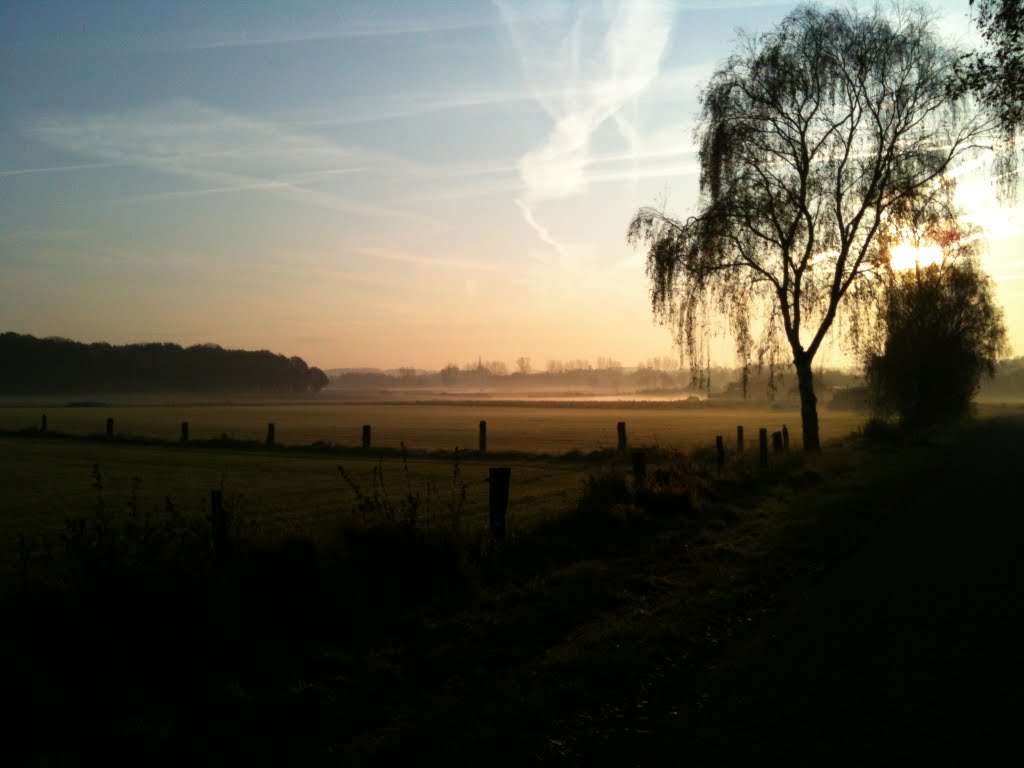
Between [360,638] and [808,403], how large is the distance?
24.3 metres

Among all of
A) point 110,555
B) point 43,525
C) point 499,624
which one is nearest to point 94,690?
point 110,555

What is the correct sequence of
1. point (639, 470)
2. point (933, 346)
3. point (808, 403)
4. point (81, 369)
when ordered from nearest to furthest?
1. point (639, 470)
2. point (808, 403)
3. point (933, 346)
4. point (81, 369)

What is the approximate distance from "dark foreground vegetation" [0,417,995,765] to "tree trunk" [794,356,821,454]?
17.6m

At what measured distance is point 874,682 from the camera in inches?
246

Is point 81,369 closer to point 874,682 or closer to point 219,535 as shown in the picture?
point 219,535

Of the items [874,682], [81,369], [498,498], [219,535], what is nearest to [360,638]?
[219,535]

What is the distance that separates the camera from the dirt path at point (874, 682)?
16.4 feet

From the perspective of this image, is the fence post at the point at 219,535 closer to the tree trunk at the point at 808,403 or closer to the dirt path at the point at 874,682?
the dirt path at the point at 874,682

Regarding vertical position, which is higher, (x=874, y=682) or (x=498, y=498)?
(x=498, y=498)

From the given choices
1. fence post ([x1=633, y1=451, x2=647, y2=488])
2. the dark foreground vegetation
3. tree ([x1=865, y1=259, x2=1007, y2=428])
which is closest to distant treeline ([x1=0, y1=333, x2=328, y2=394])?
tree ([x1=865, y1=259, x2=1007, y2=428])

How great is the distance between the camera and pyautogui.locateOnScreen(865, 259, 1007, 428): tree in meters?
48.2

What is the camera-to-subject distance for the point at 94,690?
6023mm

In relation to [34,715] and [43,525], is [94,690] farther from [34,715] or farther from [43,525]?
[43,525]

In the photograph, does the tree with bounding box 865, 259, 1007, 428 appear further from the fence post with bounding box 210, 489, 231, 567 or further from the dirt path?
the fence post with bounding box 210, 489, 231, 567
